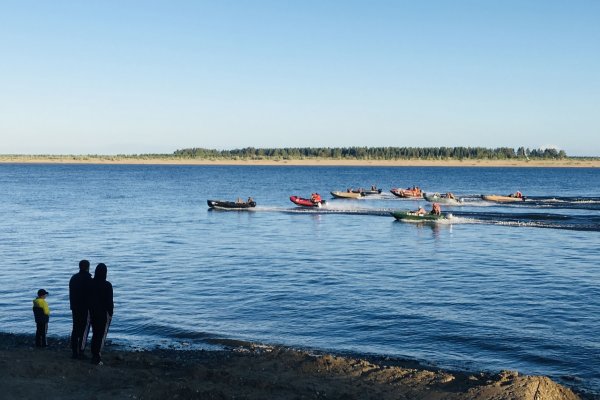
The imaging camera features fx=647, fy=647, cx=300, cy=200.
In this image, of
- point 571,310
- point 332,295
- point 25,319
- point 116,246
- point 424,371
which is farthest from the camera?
point 116,246

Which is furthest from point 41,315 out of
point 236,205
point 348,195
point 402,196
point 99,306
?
point 402,196

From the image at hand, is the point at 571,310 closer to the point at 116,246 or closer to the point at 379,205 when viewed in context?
the point at 116,246

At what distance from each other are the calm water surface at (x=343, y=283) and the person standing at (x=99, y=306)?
4363 mm

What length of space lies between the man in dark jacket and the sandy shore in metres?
0.40

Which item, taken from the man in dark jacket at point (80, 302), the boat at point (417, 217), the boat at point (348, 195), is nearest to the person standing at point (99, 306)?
the man in dark jacket at point (80, 302)

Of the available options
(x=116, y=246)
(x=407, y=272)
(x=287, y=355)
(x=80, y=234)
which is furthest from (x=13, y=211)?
(x=287, y=355)

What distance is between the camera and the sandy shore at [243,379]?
12.2 meters

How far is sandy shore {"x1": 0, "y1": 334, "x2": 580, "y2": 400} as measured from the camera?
12203 mm

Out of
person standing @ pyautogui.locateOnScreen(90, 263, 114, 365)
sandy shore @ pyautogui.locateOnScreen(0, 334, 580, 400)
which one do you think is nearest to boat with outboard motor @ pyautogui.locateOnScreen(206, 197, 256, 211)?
sandy shore @ pyautogui.locateOnScreen(0, 334, 580, 400)

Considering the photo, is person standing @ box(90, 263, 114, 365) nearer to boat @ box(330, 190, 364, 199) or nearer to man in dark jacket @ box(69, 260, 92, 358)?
man in dark jacket @ box(69, 260, 92, 358)

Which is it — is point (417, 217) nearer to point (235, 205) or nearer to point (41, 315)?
point (235, 205)

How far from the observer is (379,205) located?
259ft

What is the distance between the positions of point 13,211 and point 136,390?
187ft

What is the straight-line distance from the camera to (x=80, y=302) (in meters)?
13.8
